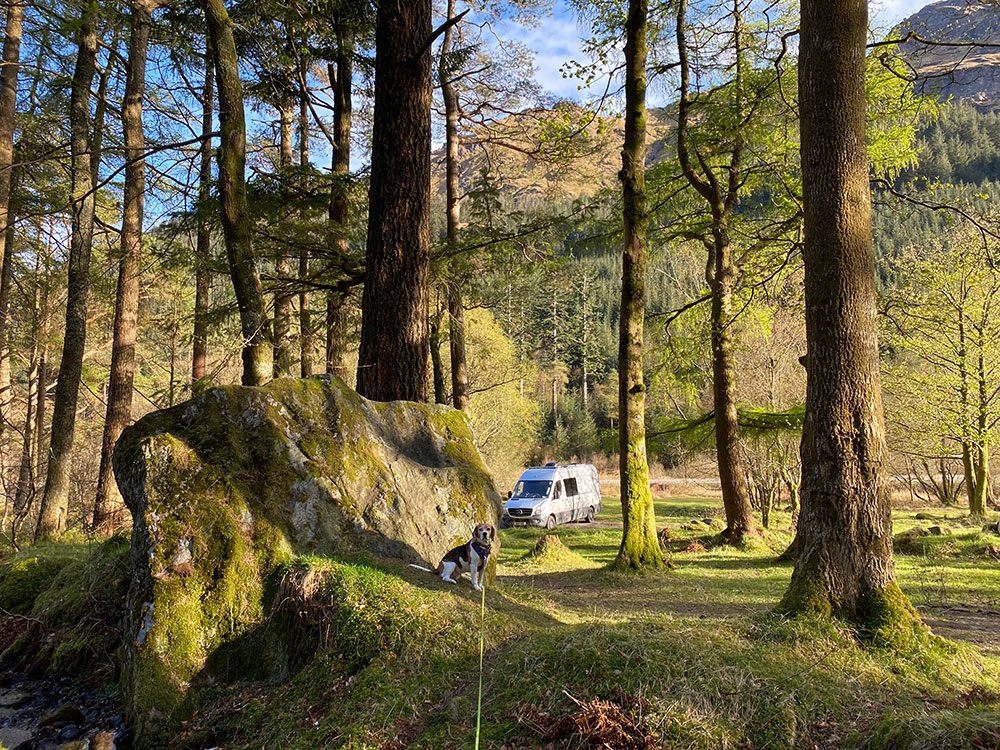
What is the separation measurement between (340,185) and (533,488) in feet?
48.8

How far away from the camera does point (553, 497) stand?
69.8ft

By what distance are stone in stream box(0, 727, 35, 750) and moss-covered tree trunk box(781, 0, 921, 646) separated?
5457 millimetres

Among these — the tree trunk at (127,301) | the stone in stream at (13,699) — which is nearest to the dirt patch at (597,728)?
the stone in stream at (13,699)

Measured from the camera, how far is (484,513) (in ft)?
19.4

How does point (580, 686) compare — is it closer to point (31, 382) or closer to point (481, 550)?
point (481, 550)

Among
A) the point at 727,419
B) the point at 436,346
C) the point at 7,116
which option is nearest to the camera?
the point at 7,116

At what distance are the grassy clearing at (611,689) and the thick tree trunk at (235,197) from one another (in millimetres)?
3692

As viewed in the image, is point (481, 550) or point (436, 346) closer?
point (481, 550)

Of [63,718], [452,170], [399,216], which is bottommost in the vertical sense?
[63,718]

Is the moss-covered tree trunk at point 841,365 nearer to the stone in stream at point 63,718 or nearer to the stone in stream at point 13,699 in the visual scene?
the stone in stream at point 63,718

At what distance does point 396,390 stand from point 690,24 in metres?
11.2

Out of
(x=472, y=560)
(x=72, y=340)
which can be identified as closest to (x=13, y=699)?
(x=472, y=560)

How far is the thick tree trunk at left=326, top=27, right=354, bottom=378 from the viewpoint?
359 inches

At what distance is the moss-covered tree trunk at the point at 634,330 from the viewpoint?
32.7 ft
